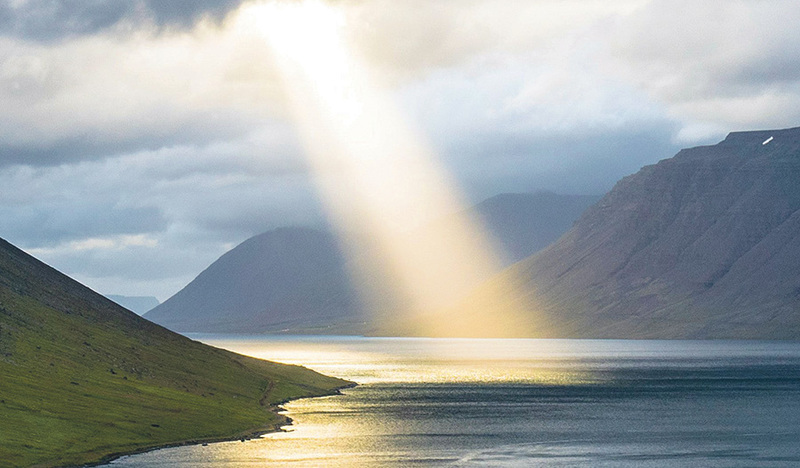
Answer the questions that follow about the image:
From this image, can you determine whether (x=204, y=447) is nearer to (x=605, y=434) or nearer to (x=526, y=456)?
(x=526, y=456)

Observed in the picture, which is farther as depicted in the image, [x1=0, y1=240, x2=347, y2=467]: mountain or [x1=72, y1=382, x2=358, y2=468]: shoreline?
[x1=0, y1=240, x2=347, y2=467]: mountain

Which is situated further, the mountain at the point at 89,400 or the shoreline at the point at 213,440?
the mountain at the point at 89,400

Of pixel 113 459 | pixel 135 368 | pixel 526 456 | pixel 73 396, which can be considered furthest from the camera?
pixel 135 368

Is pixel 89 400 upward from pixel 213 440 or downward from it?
upward

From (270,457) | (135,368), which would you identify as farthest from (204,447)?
(135,368)

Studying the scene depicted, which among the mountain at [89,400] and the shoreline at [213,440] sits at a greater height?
the mountain at [89,400]

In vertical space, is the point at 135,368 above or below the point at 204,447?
above

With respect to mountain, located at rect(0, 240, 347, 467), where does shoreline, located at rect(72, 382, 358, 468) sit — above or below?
below

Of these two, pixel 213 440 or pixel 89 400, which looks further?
pixel 89 400

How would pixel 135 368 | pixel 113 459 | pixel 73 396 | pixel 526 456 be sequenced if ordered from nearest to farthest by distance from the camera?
pixel 113 459 < pixel 526 456 < pixel 73 396 < pixel 135 368

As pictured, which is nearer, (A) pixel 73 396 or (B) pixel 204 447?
(B) pixel 204 447

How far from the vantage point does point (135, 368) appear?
7362 inches

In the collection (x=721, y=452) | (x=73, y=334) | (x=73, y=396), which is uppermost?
(x=73, y=334)

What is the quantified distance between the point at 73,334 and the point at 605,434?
10384cm
